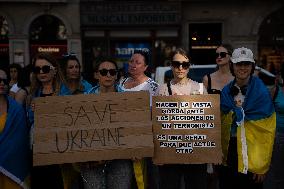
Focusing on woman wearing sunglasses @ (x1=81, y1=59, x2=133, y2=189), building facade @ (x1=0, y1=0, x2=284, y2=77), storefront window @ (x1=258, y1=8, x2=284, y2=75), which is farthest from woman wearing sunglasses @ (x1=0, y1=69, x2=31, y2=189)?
storefront window @ (x1=258, y1=8, x2=284, y2=75)

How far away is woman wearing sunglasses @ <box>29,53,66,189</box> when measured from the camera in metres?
4.48

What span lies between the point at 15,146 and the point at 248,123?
6.93 feet

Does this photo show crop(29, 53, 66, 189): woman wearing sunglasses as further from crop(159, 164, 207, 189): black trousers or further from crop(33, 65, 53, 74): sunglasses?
crop(159, 164, 207, 189): black trousers

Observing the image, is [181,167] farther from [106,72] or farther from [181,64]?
[106,72]

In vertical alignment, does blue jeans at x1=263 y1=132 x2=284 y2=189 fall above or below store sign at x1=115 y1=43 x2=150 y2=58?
below

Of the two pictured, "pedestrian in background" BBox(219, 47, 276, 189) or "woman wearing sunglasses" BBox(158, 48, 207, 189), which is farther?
"woman wearing sunglasses" BBox(158, 48, 207, 189)

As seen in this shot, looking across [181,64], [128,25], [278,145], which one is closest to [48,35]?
[128,25]

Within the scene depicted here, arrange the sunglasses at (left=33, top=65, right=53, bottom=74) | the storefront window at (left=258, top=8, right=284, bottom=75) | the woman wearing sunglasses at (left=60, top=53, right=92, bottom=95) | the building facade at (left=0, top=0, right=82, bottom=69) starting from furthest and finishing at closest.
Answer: the storefront window at (left=258, top=8, right=284, bottom=75), the building facade at (left=0, top=0, right=82, bottom=69), the woman wearing sunglasses at (left=60, top=53, right=92, bottom=95), the sunglasses at (left=33, top=65, right=53, bottom=74)

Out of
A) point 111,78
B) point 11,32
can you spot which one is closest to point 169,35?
point 11,32

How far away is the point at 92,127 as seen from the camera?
14.1ft

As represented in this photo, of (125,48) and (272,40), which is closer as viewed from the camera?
(125,48)

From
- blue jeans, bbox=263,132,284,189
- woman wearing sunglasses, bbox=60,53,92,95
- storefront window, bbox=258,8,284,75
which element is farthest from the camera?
storefront window, bbox=258,8,284,75

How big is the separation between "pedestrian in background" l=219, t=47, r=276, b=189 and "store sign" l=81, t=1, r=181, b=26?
15.6 metres

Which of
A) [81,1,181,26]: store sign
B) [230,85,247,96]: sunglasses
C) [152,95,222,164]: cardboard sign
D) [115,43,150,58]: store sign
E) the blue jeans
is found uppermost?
[81,1,181,26]: store sign
